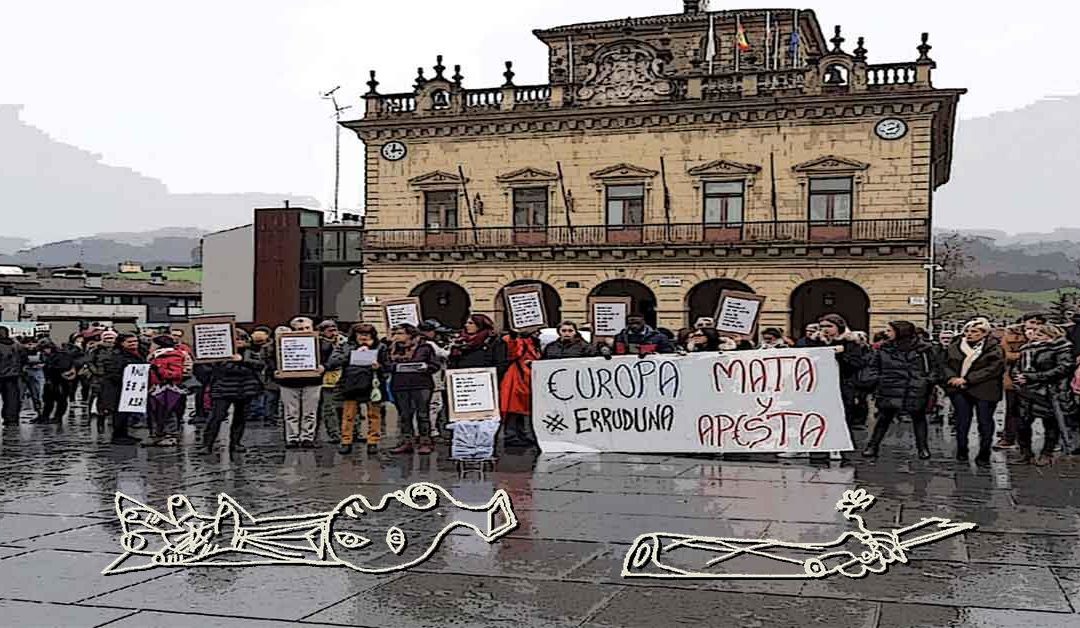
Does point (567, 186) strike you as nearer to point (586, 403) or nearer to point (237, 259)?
point (237, 259)

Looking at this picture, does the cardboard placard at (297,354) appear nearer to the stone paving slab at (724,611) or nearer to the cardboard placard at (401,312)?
the cardboard placard at (401,312)

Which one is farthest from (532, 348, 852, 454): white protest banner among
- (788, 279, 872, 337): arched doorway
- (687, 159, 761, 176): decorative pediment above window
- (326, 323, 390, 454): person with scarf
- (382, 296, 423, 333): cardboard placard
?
(788, 279, 872, 337): arched doorway

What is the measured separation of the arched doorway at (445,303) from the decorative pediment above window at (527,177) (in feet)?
15.2

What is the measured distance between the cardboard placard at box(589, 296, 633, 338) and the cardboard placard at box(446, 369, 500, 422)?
433cm

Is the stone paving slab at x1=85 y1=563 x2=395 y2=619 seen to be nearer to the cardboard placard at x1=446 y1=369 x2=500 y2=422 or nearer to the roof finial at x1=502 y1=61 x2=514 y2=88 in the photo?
the cardboard placard at x1=446 y1=369 x2=500 y2=422

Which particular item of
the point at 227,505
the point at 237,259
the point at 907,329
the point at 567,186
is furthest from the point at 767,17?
the point at 227,505

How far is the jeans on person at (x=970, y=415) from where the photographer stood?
13.0 m

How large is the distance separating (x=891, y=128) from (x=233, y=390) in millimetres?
29300

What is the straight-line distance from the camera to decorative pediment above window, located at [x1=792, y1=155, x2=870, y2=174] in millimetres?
38719

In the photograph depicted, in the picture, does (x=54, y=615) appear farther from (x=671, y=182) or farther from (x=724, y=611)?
(x=671, y=182)

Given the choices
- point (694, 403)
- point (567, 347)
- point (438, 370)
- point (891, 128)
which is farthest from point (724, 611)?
point (891, 128)

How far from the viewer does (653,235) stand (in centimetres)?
4119

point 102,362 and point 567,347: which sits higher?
point 567,347

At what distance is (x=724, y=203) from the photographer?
4038 centimetres
